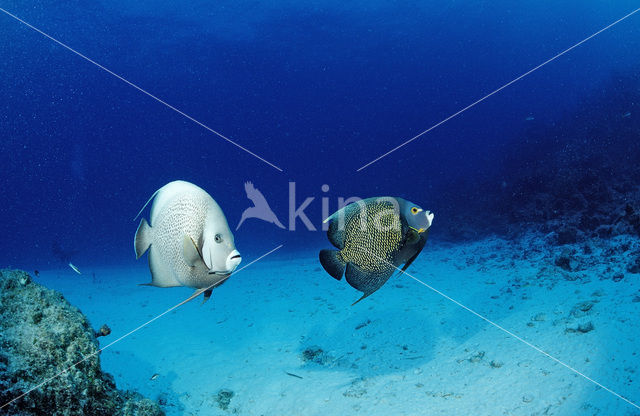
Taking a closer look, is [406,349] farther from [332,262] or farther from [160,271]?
[160,271]

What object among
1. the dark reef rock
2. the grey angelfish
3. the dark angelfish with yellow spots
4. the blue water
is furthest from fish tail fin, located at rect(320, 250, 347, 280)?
the blue water

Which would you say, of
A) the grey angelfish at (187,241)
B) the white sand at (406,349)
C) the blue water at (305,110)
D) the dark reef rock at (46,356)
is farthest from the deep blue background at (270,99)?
the grey angelfish at (187,241)

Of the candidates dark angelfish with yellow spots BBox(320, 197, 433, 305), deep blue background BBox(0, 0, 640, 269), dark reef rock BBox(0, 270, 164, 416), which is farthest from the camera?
deep blue background BBox(0, 0, 640, 269)

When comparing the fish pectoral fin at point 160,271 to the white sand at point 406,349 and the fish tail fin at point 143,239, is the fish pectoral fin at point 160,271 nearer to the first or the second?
the fish tail fin at point 143,239

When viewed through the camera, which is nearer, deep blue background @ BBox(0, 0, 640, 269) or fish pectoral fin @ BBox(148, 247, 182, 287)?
fish pectoral fin @ BBox(148, 247, 182, 287)

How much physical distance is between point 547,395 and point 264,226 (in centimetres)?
3428

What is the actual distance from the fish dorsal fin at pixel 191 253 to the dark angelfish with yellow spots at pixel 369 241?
851mm

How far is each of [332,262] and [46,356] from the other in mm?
1756

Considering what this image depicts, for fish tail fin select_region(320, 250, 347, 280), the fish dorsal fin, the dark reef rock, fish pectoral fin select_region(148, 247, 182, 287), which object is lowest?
the dark reef rock

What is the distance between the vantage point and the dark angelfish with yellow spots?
1880 mm

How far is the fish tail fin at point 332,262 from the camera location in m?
1.95

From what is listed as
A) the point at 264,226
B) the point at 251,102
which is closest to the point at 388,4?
the point at 264,226

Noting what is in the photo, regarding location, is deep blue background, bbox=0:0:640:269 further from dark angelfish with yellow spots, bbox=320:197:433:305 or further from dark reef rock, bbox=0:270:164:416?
dark reef rock, bbox=0:270:164:416

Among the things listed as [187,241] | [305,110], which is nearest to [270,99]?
[305,110]
